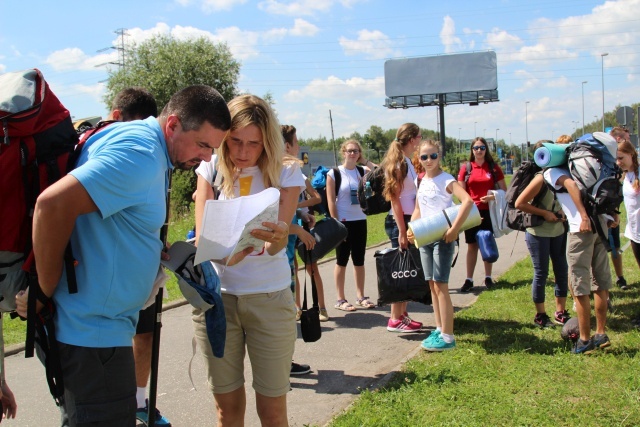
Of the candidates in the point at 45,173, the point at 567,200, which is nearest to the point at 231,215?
the point at 45,173

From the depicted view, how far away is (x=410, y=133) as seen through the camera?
641 cm

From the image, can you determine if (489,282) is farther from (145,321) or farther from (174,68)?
(174,68)

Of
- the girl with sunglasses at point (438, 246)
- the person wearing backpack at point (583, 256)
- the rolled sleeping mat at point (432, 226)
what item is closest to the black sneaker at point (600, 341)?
the person wearing backpack at point (583, 256)

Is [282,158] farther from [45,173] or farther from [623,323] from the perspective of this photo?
[623,323]

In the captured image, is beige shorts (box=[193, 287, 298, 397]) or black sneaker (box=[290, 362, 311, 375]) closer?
beige shorts (box=[193, 287, 298, 397])

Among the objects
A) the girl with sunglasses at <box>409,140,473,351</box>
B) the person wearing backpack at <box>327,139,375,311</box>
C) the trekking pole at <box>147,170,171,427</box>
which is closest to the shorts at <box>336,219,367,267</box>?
the person wearing backpack at <box>327,139,375,311</box>

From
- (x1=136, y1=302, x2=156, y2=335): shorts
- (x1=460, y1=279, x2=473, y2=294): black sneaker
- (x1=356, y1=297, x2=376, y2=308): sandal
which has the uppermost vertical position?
(x1=136, y1=302, x2=156, y2=335): shorts

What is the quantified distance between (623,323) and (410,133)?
292cm

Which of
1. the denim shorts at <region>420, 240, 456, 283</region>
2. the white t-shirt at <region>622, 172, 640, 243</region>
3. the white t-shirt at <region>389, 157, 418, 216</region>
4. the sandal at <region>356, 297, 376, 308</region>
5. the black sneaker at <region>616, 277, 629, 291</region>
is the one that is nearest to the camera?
the denim shorts at <region>420, 240, 456, 283</region>

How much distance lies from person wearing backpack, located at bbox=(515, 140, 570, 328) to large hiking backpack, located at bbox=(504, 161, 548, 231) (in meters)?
0.03

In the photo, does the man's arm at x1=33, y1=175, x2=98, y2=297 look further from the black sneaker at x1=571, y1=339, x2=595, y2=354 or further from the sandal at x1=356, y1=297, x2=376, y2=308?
the sandal at x1=356, y1=297, x2=376, y2=308

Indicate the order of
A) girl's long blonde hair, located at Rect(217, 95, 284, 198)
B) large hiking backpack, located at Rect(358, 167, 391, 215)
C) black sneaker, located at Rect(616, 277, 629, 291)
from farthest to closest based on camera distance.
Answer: black sneaker, located at Rect(616, 277, 629, 291) → large hiking backpack, located at Rect(358, 167, 391, 215) → girl's long blonde hair, located at Rect(217, 95, 284, 198)

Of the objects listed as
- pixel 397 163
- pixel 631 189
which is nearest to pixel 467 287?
pixel 631 189

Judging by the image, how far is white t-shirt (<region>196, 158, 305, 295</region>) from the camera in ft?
9.80
